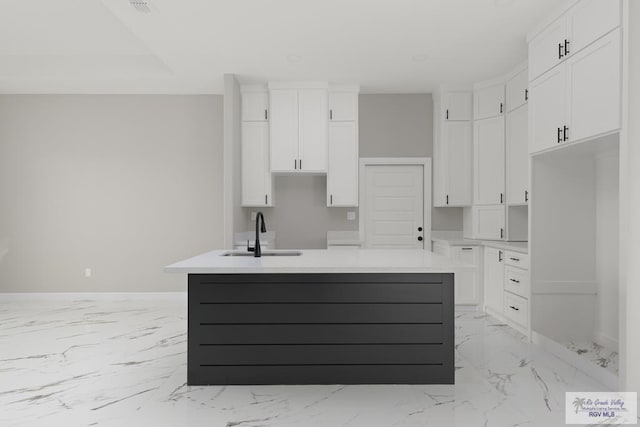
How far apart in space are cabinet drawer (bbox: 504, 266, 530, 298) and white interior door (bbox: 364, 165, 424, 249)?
168 centimetres

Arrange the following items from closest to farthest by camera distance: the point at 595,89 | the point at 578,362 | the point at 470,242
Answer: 1. the point at 595,89
2. the point at 578,362
3. the point at 470,242

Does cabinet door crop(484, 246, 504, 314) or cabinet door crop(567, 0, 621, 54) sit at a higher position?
cabinet door crop(567, 0, 621, 54)

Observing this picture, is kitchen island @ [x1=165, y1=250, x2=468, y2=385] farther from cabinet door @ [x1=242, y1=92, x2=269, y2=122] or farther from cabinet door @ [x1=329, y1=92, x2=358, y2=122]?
cabinet door @ [x1=329, y1=92, x2=358, y2=122]

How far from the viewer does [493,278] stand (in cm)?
499

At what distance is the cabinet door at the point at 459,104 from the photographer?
5.63m

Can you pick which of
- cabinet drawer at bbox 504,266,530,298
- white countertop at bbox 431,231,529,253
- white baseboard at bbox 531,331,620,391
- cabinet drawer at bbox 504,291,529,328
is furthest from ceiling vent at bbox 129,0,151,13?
white baseboard at bbox 531,331,620,391

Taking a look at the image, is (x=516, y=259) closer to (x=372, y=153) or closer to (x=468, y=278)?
(x=468, y=278)

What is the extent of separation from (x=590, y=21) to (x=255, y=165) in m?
3.76

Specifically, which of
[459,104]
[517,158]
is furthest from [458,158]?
[517,158]

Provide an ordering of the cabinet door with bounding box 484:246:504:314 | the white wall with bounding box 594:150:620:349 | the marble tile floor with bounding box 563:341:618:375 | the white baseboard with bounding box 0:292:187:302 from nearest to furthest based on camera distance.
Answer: the marble tile floor with bounding box 563:341:618:375 < the white wall with bounding box 594:150:620:349 < the cabinet door with bounding box 484:246:504:314 < the white baseboard with bounding box 0:292:187:302

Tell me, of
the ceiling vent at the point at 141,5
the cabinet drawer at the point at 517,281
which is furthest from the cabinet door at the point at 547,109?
the ceiling vent at the point at 141,5

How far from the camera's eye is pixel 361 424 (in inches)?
94.3

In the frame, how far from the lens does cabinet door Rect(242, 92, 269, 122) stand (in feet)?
18.2

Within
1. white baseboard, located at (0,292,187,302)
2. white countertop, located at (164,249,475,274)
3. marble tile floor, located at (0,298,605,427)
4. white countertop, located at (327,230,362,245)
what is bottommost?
marble tile floor, located at (0,298,605,427)
